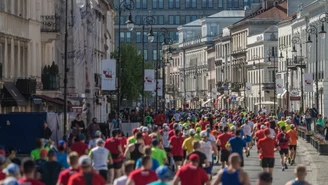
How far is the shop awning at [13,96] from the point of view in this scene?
51.4 meters

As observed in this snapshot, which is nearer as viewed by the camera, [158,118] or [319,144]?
[319,144]

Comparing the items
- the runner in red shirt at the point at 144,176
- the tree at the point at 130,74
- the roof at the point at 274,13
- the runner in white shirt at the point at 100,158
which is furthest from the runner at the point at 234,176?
the roof at the point at 274,13

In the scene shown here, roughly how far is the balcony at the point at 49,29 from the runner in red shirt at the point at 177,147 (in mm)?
24937

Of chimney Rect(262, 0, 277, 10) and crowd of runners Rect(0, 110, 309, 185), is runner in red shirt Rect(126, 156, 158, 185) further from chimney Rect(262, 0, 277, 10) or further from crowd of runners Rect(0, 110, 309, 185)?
chimney Rect(262, 0, 277, 10)

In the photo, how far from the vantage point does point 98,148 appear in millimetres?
27375

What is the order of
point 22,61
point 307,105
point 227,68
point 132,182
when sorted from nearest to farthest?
point 132,182 → point 22,61 → point 307,105 → point 227,68

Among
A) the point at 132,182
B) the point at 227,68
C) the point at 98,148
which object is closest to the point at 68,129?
the point at 98,148

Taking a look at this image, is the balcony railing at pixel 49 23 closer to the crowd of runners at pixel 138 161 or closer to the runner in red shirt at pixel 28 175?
the crowd of runners at pixel 138 161

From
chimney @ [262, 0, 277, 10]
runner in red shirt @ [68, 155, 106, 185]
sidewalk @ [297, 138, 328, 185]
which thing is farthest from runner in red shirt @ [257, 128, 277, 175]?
chimney @ [262, 0, 277, 10]

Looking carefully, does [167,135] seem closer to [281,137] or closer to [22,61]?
[281,137]

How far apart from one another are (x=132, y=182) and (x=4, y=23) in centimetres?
3282

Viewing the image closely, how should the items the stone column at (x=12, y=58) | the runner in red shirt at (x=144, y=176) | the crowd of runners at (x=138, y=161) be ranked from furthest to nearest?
1. the stone column at (x=12, y=58)
2. the runner in red shirt at (x=144, y=176)
3. the crowd of runners at (x=138, y=161)

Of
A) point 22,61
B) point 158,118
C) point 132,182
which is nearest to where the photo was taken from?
point 132,182

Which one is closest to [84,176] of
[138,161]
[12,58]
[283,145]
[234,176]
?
[234,176]
